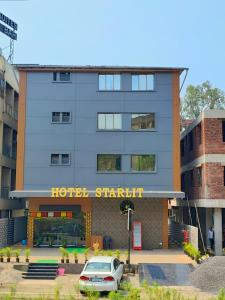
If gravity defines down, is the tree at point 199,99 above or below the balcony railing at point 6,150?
above

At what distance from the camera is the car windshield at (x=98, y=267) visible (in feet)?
61.3

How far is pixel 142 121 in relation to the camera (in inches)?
1367

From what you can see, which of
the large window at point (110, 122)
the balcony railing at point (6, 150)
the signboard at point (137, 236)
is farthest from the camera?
the balcony railing at point (6, 150)

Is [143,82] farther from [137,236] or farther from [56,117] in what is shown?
[137,236]

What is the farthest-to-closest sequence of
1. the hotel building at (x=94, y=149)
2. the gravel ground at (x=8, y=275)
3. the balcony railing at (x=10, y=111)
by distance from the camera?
the balcony railing at (x=10, y=111), the hotel building at (x=94, y=149), the gravel ground at (x=8, y=275)

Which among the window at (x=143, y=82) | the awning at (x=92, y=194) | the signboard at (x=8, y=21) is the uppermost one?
the signboard at (x=8, y=21)

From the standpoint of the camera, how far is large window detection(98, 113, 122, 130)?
114 ft

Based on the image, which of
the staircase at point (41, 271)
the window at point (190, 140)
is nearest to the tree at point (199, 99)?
the window at point (190, 140)

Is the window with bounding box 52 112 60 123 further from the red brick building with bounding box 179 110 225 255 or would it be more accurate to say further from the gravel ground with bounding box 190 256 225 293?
the gravel ground with bounding box 190 256 225 293

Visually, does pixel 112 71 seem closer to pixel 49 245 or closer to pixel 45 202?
pixel 45 202

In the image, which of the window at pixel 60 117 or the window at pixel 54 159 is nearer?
the window at pixel 54 159

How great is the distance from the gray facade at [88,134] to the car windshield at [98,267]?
576 inches

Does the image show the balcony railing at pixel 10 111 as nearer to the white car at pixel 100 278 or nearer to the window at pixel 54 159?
the window at pixel 54 159

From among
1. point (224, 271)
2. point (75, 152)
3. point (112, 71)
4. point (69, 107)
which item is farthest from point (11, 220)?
point (224, 271)
